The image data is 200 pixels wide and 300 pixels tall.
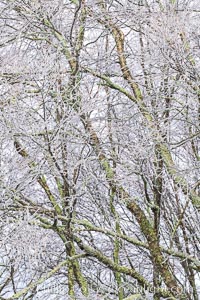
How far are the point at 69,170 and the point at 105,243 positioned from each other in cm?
292

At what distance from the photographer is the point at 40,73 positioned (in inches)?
204

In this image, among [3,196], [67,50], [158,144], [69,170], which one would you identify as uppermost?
[67,50]

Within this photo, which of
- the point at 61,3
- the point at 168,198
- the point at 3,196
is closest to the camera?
the point at 3,196

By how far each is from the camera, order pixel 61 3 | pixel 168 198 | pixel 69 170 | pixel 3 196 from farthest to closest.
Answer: pixel 168 198, pixel 61 3, pixel 69 170, pixel 3 196

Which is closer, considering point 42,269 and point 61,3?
point 61,3

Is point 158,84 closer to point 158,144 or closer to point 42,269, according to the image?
point 158,144

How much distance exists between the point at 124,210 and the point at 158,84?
83.1 inches

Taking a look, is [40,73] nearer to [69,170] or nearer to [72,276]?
[69,170]

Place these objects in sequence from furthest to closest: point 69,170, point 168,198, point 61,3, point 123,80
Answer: point 168,198 < point 123,80 < point 61,3 < point 69,170

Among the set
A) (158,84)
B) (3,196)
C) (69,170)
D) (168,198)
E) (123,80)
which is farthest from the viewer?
(168,198)

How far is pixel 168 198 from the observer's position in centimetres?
770

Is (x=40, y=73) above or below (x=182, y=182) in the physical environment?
above

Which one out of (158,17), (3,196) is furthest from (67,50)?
(3,196)

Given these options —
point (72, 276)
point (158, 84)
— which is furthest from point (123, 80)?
point (72, 276)
